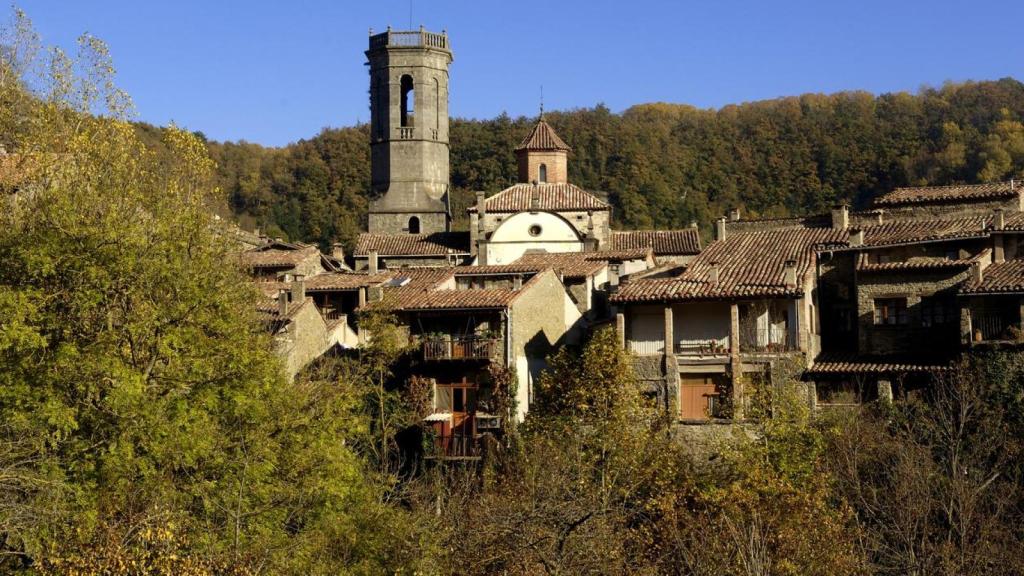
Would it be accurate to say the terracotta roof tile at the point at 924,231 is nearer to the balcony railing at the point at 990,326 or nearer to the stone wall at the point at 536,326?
the balcony railing at the point at 990,326

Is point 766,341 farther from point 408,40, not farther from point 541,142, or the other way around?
point 408,40

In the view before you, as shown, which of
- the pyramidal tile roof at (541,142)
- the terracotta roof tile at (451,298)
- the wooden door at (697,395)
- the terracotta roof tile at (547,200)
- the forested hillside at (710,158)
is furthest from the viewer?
the forested hillside at (710,158)

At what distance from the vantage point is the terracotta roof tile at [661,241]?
2028 inches

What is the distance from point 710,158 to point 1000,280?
54608 millimetres

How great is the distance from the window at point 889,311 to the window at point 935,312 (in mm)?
532

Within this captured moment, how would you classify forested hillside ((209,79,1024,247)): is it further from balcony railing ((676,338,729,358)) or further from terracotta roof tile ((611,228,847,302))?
balcony railing ((676,338,729,358))

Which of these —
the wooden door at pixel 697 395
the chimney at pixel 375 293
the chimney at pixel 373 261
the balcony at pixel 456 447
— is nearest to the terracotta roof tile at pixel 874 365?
the wooden door at pixel 697 395

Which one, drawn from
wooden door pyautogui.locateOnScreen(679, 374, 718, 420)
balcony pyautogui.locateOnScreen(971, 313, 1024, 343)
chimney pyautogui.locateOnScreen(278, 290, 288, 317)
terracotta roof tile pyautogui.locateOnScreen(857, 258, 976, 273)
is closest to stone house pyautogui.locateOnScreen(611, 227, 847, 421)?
wooden door pyautogui.locateOnScreen(679, 374, 718, 420)

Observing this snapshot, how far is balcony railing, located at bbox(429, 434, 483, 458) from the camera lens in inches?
1335

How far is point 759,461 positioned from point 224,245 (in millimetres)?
12118

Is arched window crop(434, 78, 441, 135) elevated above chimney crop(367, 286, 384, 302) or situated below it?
above

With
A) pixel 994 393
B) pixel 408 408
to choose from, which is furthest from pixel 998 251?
pixel 408 408

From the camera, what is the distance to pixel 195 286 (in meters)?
24.1

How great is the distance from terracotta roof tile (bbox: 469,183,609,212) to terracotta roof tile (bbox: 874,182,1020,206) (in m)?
12.6
